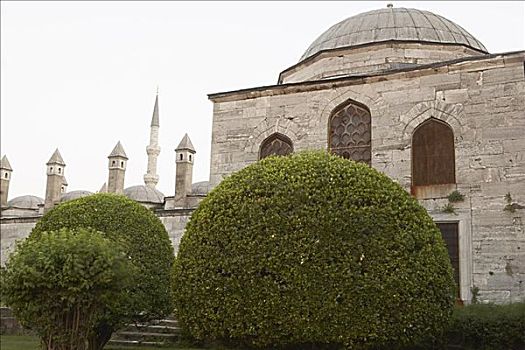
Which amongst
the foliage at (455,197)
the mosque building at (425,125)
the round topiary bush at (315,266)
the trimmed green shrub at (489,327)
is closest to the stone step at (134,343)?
the round topiary bush at (315,266)

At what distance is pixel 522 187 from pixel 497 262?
1.58 m

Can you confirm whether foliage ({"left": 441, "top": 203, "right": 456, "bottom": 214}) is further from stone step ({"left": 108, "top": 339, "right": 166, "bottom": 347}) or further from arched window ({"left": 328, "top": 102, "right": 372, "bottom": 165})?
stone step ({"left": 108, "top": 339, "right": 166, "bottom": 347})

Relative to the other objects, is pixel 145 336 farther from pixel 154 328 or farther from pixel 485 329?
pixel 485 329

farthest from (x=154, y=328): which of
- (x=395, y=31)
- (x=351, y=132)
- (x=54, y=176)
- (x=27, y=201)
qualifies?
(x=27, y=201)

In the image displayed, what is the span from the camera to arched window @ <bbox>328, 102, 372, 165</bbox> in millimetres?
13445

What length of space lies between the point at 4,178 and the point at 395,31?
832 inches

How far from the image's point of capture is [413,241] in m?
8.59

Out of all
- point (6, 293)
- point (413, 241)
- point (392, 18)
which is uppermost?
point (392, 18)

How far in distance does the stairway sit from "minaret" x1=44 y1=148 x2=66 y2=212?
1564cm

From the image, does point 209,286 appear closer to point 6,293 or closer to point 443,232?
point 6,293

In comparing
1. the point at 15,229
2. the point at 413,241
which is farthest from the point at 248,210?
the point at 15,229

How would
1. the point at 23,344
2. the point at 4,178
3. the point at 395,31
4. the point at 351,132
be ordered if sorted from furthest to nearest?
the point at 4,178, the point at 395,31, the point at 351,132, the point at 23,344

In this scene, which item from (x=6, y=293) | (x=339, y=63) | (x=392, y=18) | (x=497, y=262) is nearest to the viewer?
(x=6, y=293)

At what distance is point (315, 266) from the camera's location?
8.34 metres
